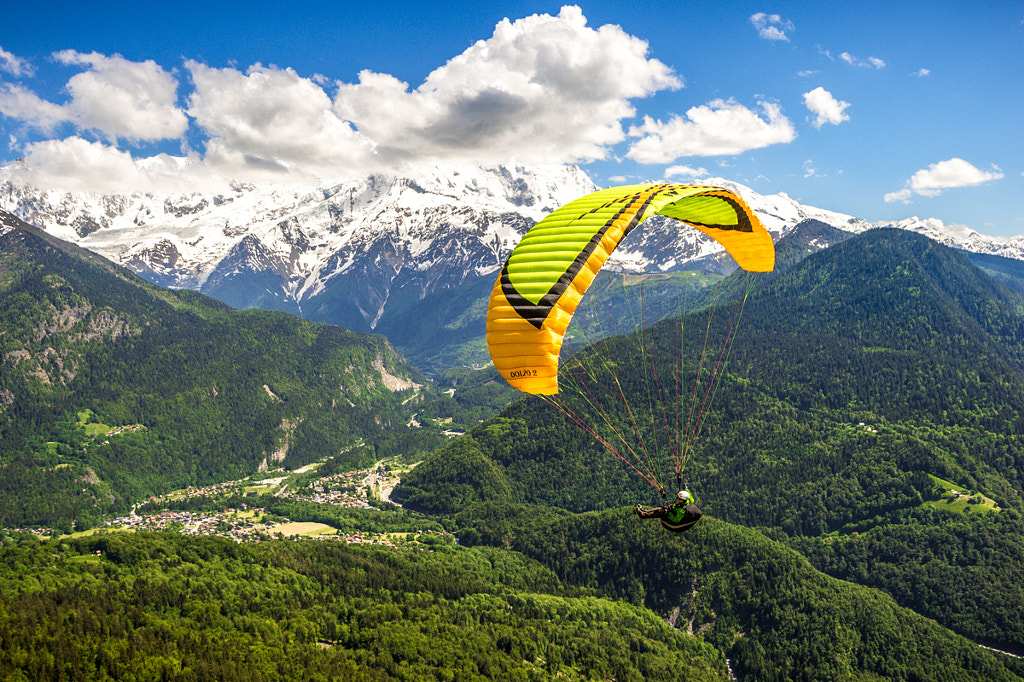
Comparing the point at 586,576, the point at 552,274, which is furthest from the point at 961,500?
the point at 552,274

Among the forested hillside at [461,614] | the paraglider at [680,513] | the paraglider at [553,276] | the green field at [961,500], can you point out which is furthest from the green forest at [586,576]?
the paraglider at [553,276]

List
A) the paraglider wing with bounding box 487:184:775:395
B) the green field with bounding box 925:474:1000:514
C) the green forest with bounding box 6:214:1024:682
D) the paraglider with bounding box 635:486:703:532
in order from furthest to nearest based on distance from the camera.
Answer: the green field with bounding box 925:474:1000:514
the green forest with bounding box 6:214:1024:682
the paraglider with bounding box 635:486:703:532
the paraglider wing with bounding box 487:184:775:395

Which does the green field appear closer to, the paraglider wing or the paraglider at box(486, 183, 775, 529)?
the paraglider at box(486, 183, 775, 529)

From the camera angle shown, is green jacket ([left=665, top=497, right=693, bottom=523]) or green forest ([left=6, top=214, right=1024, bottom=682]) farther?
green forest ([left=6, top=214, right=1024, bottom=682])

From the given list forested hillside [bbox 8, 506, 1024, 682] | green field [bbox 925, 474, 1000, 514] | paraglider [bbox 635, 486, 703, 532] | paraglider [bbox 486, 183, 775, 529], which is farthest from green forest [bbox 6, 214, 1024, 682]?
paraglider [bbox 486, 183, 775, 529]

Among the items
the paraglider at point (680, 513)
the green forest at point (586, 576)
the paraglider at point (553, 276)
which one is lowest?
the green forest at point (586, 576)

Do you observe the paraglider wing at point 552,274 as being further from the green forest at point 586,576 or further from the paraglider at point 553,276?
the green forest at point 586,576

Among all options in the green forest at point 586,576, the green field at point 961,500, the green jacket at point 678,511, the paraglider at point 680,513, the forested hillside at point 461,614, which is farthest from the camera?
the green field at point 961,500

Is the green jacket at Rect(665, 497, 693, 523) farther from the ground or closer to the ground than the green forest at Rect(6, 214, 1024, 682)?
farther from the ground
